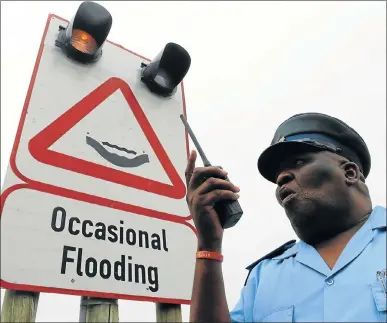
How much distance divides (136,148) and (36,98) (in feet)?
1.68

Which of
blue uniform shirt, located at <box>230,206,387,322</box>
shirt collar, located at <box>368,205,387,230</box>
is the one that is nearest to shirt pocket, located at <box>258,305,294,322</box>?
blue uniform shirt, located at <box>230,206,387,322</box>

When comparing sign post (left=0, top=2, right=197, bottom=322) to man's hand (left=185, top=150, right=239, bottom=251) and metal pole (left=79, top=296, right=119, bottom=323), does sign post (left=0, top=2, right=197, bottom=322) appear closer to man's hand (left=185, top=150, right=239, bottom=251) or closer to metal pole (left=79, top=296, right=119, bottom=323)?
metal pole (left=79, top=296, right=119, bottom=323)

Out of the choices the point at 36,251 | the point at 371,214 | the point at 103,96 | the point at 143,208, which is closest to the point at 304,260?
the point at 371,214

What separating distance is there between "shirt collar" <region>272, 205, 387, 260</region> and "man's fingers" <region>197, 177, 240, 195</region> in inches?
15.2

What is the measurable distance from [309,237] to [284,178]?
A: 0.67ft

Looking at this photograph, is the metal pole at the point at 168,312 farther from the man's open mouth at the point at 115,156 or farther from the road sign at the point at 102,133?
the man's open mouth at the point at 115,156

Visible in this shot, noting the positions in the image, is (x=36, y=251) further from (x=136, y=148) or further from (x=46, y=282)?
(x=136, y=148)

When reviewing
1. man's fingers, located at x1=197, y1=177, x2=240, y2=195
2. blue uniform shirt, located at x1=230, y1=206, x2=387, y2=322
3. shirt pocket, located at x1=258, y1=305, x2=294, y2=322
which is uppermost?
man's fingers, located at x1=197, y1=177, x2=240, y2=195

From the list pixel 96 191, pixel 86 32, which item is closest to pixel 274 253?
pixel 96 191

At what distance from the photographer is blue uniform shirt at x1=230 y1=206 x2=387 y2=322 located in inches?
39.0

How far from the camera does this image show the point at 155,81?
2.19m

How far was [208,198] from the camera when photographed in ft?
3.46

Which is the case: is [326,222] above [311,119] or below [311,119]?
below

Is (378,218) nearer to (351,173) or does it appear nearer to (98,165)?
(351,173)
